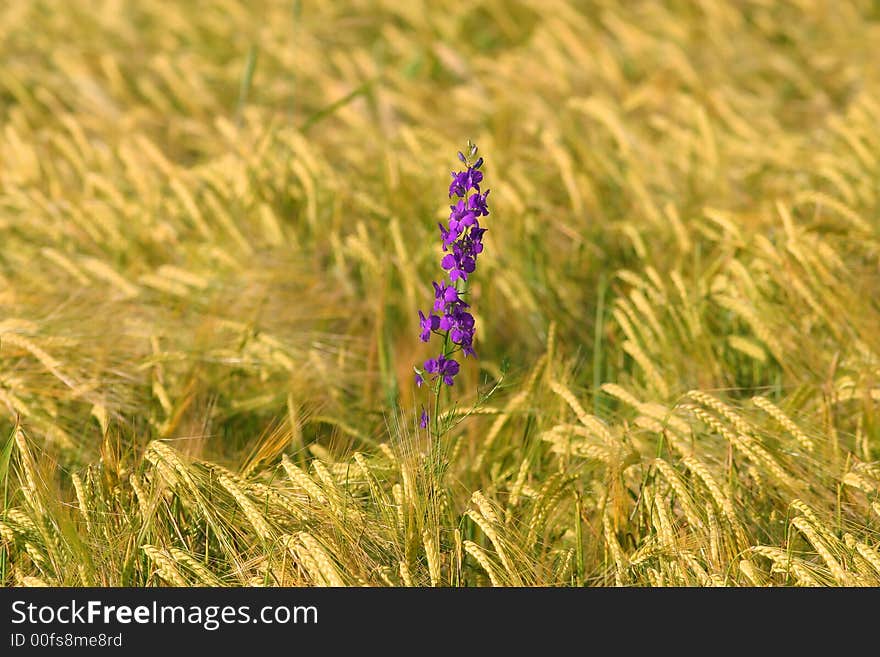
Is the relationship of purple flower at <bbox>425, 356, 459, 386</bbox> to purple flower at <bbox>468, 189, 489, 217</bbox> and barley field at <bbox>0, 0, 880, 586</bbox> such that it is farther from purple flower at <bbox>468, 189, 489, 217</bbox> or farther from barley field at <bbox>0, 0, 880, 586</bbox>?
purple flower at <bbox>468, 189, 489, 217</bbox>

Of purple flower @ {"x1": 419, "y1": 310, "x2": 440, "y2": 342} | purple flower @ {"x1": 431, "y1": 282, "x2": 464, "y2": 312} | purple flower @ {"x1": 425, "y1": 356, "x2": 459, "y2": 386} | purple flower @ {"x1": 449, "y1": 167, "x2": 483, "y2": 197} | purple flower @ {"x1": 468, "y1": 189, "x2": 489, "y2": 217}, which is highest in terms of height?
purple flower @ {"x1": 449, "y1": 167, "x2": 483, "y2": 197}

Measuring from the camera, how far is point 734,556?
1652mm

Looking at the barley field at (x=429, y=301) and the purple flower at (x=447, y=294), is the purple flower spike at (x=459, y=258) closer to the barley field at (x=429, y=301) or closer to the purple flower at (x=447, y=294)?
the purple flower at (x=447, y=294)

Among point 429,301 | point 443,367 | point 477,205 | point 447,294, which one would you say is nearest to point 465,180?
point 477,205

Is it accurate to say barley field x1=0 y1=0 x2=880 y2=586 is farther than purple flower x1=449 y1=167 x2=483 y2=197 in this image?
Yes

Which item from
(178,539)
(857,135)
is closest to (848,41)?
(857,135)

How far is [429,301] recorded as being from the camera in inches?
102

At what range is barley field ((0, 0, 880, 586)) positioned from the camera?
5.50ft

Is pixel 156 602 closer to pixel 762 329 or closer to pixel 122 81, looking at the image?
pixel 762 329

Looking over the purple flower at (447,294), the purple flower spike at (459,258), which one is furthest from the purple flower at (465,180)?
the purple flower at (447,294)

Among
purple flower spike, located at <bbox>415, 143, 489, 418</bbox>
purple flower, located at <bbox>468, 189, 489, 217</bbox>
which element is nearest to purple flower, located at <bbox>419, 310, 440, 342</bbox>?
purple flower spike, located at <bbox>415, 143, 489, 418</bbox>

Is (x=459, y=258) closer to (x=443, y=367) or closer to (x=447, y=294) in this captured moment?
(x=447, y=294)

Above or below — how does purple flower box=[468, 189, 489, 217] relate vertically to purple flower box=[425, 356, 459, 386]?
above

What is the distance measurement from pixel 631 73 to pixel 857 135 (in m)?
1.17
